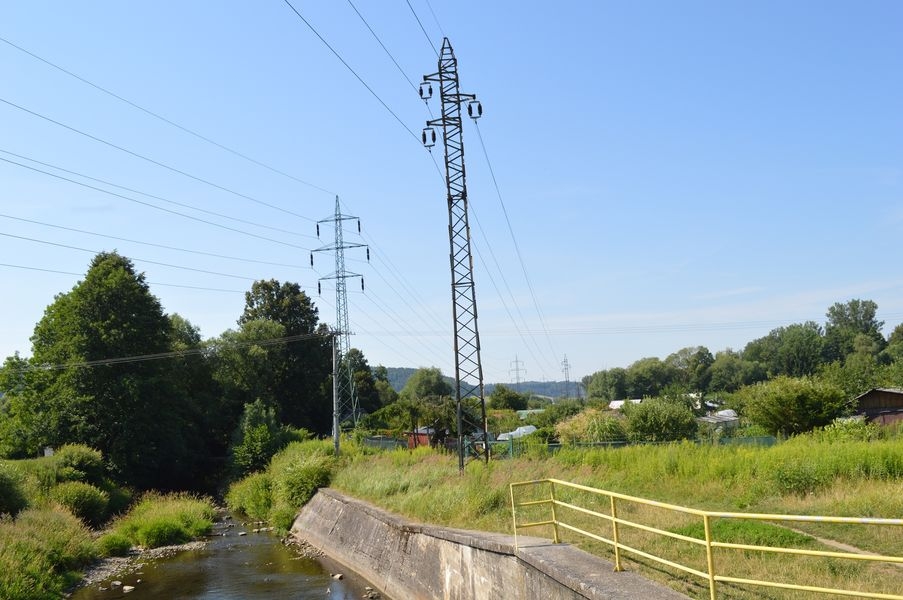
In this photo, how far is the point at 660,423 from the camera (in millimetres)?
30375

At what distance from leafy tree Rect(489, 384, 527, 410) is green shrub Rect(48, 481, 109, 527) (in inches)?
2487

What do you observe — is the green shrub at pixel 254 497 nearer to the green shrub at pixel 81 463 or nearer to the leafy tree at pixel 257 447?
the leafy tree at pixel 257 447

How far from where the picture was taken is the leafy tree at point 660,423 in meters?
30.4

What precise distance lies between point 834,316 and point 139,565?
160 m

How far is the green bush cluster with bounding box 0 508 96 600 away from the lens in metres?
18.1

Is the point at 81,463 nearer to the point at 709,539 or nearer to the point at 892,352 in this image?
the point at 709,539

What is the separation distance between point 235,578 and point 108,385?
23894 mm

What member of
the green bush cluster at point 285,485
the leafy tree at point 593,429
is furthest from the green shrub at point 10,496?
the leafy tree at point 593,429

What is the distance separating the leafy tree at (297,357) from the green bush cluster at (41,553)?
118 feet

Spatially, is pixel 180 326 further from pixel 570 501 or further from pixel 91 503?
pixel 570 501

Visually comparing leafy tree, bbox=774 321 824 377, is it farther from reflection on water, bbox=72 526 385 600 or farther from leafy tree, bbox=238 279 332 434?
reflection on water, bbox=72 526 385 600

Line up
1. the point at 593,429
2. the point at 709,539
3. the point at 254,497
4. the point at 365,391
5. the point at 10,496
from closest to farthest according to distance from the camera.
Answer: the point at 709,539
the point at 10,496
the point at 593,429
the point at 254,497
the point at 365,391

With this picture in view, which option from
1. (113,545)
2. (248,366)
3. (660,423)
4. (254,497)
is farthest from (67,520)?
(248,366)

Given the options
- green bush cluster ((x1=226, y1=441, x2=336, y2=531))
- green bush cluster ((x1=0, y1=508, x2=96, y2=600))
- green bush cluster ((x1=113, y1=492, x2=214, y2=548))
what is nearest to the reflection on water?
green bush cluster ((x1=0, y1=508, x2=96, y2=600))
